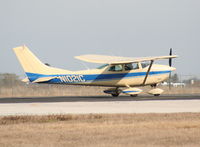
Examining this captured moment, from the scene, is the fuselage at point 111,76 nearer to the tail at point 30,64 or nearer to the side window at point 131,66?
the side window at point 131,66

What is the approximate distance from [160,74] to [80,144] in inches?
1010

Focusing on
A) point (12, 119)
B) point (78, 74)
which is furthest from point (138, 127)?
point (78, 74)

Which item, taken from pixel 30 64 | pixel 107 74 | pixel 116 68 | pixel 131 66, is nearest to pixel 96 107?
pixel 107 74

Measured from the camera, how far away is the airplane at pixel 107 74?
35.0 metres

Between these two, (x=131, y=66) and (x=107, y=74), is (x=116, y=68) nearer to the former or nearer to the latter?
(x=107, y=74)

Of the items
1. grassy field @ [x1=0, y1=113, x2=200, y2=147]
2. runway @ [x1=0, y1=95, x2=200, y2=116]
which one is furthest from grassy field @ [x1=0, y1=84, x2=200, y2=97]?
grassy field @ [x1=0, y1=113, x2=200, y2=147]

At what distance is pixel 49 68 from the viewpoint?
3534cm

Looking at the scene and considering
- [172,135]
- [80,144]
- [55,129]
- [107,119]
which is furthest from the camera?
[107,119]

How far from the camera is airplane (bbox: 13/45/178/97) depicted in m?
35.0

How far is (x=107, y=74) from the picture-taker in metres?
35.8

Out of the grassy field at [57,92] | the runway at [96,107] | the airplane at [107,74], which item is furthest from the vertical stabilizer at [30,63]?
the grassy field at [57,92]

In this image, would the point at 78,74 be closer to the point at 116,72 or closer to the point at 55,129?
the point at 116,72

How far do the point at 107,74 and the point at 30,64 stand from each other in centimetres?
603

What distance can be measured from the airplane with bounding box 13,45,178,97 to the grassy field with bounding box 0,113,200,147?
52.2ft
